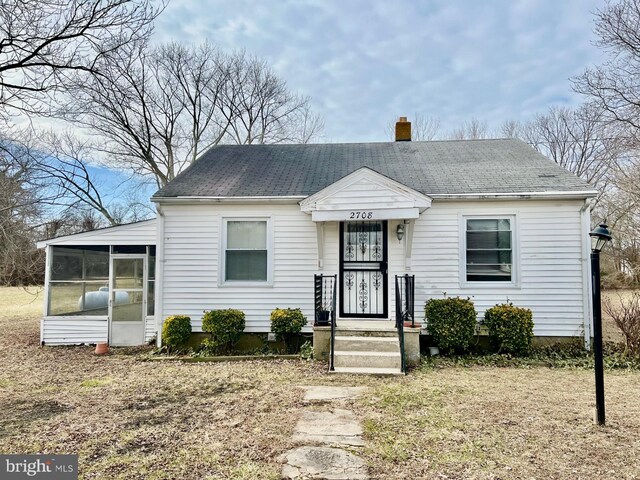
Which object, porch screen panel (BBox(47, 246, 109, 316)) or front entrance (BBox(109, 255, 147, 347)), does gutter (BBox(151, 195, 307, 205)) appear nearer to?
front entrance (BBox(109, 255, 147, 347))

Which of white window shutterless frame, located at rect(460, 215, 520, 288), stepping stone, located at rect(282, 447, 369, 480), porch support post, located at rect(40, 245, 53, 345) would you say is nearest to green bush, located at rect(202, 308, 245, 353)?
porch support post, located at rect(40, 245, 53, 345)

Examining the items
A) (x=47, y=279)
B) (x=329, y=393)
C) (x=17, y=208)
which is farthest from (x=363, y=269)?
(x=17, y=208)

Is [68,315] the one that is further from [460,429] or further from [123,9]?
[460,429]

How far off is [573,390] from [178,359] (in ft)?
22.3

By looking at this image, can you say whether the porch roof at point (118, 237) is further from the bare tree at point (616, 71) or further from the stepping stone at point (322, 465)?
the bare tree at point (616, 71)

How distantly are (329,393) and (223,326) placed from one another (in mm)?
3168

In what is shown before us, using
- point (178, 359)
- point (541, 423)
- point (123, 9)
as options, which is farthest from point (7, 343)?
point (541, 423)

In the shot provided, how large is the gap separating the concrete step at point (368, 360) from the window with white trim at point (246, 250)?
2530mm

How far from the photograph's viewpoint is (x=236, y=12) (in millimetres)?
10086

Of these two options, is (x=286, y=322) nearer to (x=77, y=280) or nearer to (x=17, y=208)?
(x=77, y=280)

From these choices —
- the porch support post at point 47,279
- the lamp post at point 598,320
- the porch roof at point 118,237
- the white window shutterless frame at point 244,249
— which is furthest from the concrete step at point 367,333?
the porch support post at point 47,279

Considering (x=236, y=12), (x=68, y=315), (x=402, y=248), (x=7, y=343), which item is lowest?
(x=7, y=343)

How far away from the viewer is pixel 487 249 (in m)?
7.75

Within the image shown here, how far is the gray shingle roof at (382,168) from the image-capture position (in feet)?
26.1
